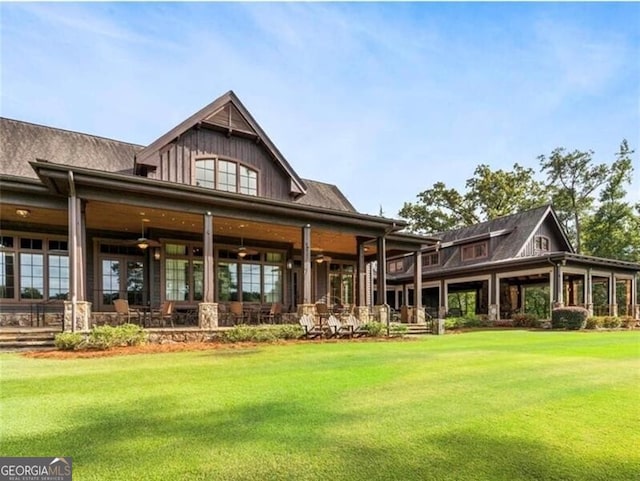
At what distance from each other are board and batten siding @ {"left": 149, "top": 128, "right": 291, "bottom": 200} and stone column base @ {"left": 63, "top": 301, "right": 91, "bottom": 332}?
490 cm

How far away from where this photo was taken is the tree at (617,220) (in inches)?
1246

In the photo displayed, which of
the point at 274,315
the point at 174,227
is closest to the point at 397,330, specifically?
the point at 274,315

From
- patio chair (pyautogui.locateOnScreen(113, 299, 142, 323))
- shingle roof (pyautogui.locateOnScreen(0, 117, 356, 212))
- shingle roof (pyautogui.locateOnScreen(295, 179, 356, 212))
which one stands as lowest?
patio chair (pyautogui.locateOnScreen(113, 299, 142, 323))

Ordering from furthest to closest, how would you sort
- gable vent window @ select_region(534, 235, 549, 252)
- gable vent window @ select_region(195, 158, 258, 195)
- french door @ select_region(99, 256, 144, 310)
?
gable vent window @ select_region(534, 235, 549, 252) → gable vent window @ select_region(195, 158, 258, 195) → french door @ select_region(99, 256, 144, 310)

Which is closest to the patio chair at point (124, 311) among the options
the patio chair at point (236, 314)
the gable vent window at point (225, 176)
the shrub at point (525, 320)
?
the patio chair at point (236, 314)

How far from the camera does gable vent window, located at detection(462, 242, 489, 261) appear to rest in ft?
81.4

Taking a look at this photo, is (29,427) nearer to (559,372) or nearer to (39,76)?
(559,372)

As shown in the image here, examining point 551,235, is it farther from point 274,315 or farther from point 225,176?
point 225,176

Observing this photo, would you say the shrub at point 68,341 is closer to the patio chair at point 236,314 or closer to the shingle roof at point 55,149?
the patio chair at point 236,314

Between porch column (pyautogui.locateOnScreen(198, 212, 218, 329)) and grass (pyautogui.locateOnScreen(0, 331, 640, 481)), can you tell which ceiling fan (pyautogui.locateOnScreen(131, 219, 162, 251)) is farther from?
grass (pyautogui.locateOnScreen(0, 331, 640, 481))

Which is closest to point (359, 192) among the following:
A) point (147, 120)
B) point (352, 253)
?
point (352, 253)

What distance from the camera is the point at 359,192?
151 ft

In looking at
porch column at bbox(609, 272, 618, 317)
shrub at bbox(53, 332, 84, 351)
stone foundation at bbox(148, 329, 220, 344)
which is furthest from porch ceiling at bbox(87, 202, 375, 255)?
porch column at bbox(609, 272, 618, 317)

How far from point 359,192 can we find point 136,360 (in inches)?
1570
